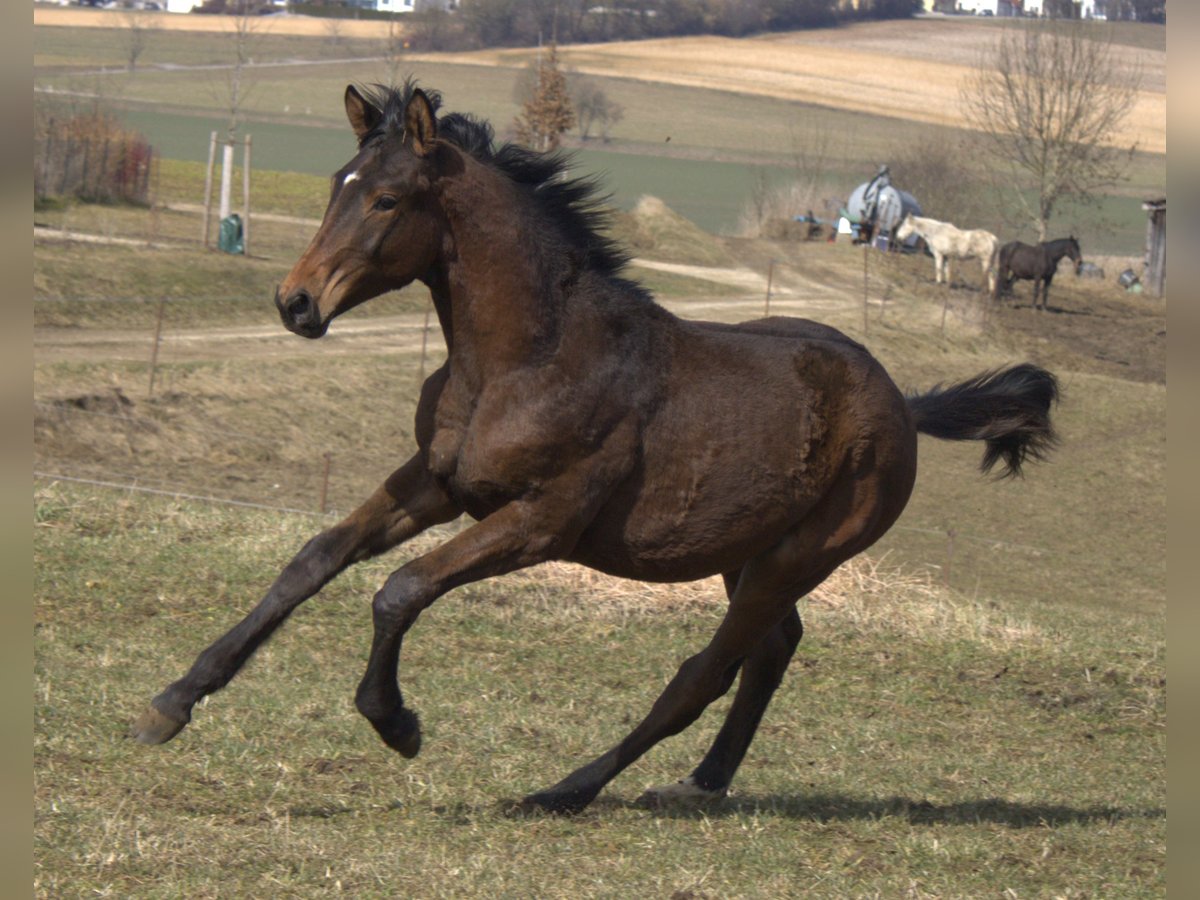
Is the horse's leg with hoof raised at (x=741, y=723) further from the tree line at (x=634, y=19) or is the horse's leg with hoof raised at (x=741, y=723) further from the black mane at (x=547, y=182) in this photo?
the tree line at (x=634, y=19)

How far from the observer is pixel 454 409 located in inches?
202

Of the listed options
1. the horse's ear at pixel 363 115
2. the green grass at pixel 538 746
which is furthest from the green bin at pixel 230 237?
the horse's ear at pixel 363 115

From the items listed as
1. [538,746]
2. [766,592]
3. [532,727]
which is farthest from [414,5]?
[766,592]

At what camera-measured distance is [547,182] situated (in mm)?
5520

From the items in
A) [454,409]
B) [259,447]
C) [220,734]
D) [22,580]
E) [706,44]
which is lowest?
[259,447]

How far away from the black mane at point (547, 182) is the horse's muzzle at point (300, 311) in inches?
34.6

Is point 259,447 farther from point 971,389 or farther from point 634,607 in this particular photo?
point 971,389

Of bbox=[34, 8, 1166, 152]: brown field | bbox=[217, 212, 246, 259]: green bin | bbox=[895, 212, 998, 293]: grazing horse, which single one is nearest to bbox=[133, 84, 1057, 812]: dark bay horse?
bbox=[217, 212, 246, 259]: green bin

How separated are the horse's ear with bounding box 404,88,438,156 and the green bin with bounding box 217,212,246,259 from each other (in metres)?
21.8

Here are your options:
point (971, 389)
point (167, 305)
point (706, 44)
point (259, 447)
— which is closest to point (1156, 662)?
point (971, 389)

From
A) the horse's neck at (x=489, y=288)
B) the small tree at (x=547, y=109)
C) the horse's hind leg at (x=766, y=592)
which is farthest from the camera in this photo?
the small tree at (x=547, y=109)

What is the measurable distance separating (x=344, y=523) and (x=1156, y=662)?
216 inches

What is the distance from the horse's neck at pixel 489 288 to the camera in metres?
5.14

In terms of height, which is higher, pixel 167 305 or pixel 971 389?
pixel 971 389
